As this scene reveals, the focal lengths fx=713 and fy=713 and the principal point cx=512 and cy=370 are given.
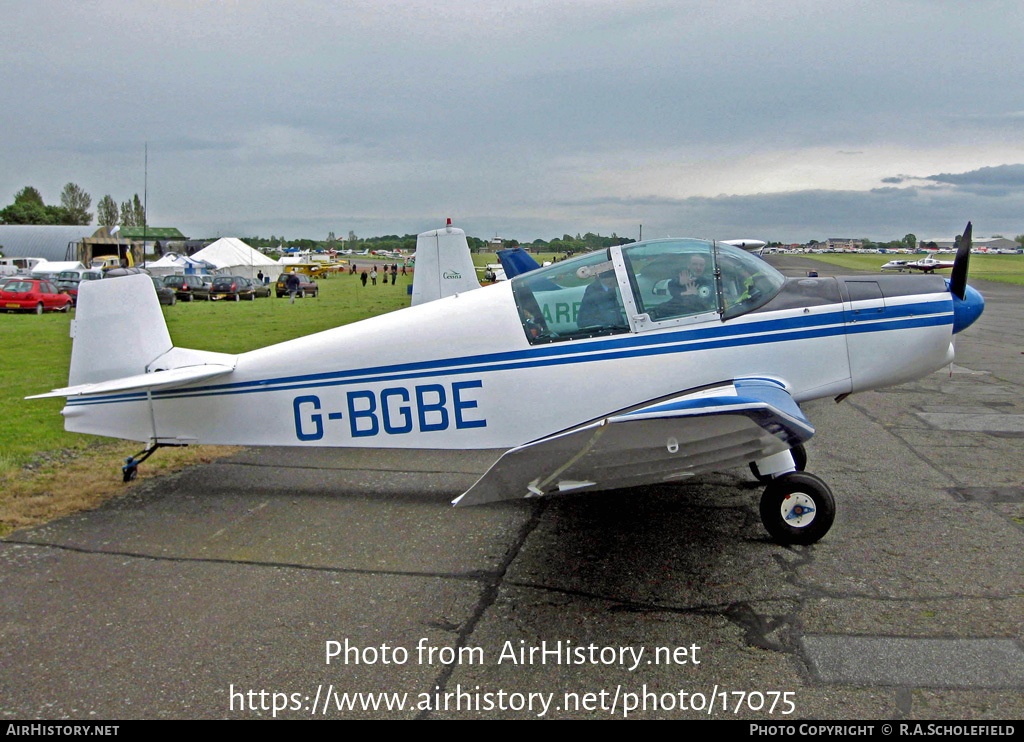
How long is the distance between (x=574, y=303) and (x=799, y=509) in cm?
211

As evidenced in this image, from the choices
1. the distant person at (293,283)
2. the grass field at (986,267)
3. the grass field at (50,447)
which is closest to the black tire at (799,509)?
the grass field at (50,447)

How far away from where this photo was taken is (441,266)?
12.8 meters

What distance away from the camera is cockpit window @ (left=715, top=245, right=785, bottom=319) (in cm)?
513

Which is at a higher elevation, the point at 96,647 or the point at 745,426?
the point at 745,426

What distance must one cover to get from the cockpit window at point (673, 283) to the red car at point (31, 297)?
29287mm

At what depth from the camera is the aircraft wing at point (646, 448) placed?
380 cm

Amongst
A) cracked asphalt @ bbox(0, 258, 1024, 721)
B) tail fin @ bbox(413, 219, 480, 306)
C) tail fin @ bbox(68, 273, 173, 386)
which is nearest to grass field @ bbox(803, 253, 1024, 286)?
tail fin @ bbox(413, 219, 480, 306)

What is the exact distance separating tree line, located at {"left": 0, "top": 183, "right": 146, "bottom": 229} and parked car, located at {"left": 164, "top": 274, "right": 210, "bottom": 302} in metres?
81.1

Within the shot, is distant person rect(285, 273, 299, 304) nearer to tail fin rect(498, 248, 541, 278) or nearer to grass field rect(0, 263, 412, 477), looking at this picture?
grass field rect(0, 263, 412, 477)

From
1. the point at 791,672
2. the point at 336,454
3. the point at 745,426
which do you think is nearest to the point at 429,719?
the point at 791,672

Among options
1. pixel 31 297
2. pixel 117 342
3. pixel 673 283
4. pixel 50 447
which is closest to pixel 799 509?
pixel 673 283

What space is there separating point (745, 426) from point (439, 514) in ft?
8.62

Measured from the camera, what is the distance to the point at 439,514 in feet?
18.4
